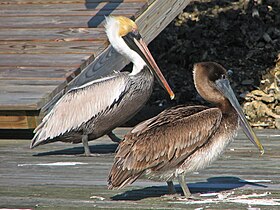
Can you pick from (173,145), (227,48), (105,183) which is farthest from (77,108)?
(227,48)

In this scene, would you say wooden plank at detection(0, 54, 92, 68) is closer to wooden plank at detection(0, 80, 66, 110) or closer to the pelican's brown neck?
wooden plank at detection(0, 80, 66, 110)

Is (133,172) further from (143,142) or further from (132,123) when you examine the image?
(132,123)

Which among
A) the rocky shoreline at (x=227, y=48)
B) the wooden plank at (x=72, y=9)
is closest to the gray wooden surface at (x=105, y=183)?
the wooden plank at (x=72, y=9)

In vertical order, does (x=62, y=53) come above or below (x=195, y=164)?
below

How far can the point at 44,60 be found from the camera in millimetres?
7941

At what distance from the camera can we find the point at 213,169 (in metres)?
6.05

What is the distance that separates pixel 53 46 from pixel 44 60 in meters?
0.23

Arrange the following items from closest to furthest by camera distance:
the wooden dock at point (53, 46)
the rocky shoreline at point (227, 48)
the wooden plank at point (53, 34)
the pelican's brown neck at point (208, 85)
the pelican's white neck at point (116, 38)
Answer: the pelican's brown neck at point (208, 85)
the pelican's white neck at point (116, 38)
the wooden dock at point (53, 46)
the wooden plank at point (53, 34)
the rocky shoreline at point (227, 48)

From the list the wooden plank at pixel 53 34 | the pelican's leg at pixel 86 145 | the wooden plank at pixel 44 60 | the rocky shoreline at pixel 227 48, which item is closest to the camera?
the pelican's leg at pixel 86 145

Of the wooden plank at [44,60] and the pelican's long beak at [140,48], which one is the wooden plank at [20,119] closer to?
the wooden plank at [44,60]

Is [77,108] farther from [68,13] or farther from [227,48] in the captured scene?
[227,48]

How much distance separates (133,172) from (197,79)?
84cm

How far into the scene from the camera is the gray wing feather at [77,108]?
6.62 metres

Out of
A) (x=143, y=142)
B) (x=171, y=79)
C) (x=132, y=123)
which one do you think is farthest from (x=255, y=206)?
(x=171, y=79)
